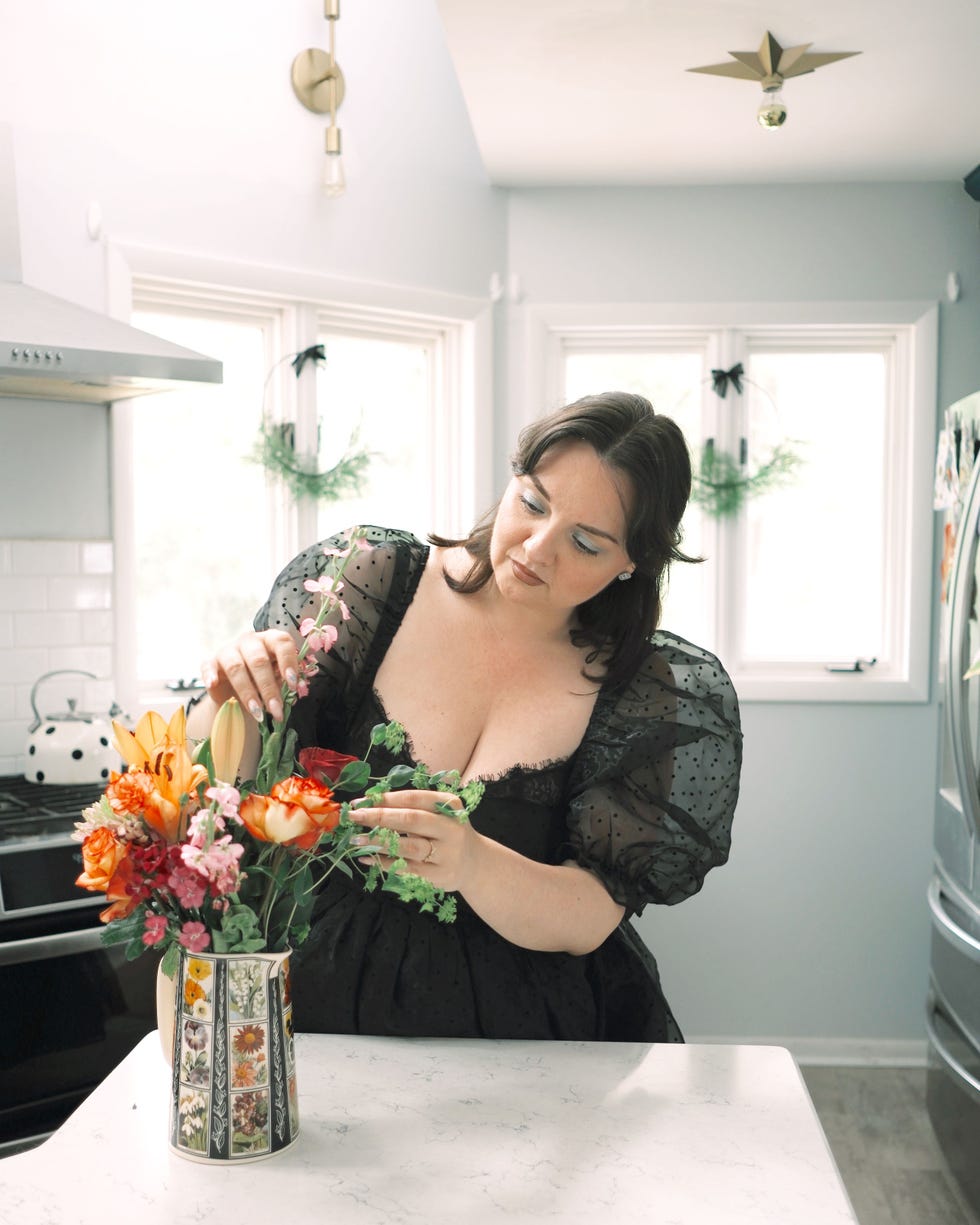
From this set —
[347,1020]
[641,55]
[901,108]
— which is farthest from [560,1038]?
[901,108]

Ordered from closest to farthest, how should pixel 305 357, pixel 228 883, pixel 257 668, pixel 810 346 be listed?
pixel 228 883 → pixel 257 668 → pixel 305 357 → pixel 810 346

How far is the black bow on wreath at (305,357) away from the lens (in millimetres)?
3152

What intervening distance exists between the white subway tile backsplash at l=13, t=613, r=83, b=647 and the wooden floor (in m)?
2.21

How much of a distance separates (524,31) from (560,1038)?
194 centimetres

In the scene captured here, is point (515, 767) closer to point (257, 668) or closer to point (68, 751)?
point (257, 668)

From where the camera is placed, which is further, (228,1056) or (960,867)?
(960,867)

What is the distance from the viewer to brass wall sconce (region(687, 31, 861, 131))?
8.16 ft

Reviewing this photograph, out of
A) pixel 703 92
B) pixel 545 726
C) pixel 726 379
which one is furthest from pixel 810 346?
pixel 545 726

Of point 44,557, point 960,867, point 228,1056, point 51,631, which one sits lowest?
point 960,867

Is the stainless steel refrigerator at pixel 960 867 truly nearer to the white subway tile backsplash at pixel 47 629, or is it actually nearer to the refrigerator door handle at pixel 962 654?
the refrigerator door handle at pixel 962 654

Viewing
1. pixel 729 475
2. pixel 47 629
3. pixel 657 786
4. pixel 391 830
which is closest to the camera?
pixel 391 830

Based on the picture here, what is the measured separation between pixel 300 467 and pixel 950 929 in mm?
1932

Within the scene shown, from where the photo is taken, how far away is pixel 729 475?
3604 mm

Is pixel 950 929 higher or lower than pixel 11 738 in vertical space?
lower
